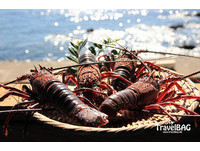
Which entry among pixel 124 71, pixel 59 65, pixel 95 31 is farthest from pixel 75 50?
pixel 95 31

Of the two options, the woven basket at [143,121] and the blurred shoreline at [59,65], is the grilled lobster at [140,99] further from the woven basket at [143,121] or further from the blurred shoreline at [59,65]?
the blurred shoreline at [59,65]

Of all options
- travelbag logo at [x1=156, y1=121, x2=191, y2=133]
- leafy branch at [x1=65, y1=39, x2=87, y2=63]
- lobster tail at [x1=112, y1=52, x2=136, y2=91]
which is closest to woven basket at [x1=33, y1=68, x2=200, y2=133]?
travelbag logo at [x1=156, y1=121, x2=191, y2=133]

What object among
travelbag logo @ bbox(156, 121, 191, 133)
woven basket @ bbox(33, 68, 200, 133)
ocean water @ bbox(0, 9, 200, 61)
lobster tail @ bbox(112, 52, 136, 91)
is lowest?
travelbag logo @ bbox(156, 121, 191, 133)

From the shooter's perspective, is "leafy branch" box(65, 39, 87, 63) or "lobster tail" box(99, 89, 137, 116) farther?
"leafy branch" box(65, 39, 87, 63)

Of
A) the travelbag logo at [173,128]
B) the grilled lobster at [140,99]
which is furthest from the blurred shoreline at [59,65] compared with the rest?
the travelbag logo at [173,128]

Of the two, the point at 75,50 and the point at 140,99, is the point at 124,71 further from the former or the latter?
the point at 75,50

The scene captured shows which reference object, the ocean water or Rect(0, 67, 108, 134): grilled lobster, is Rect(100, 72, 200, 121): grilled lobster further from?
the ocean water

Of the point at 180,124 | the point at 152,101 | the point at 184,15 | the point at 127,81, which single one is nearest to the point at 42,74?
the point at 127,81
